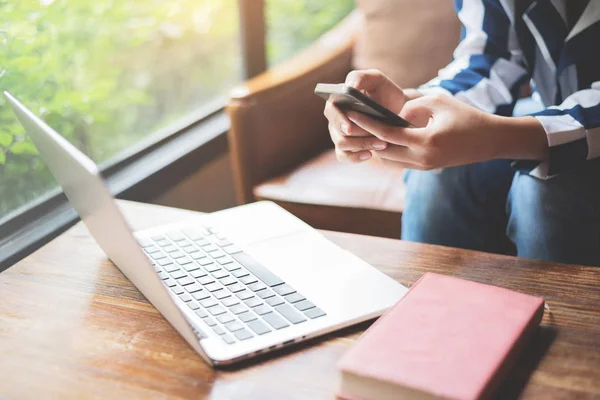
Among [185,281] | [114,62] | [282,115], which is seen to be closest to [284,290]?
[185,281]

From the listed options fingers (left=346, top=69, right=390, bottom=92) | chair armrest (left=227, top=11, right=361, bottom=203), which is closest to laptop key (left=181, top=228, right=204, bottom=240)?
fingers (left=346, top=69, right=390, bottom=92)

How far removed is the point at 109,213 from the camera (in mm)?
629

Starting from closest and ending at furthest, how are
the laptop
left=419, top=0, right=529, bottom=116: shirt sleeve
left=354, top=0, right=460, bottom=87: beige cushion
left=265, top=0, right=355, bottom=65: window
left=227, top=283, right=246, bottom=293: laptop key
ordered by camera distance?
the laptop
left=227, top=283, right=246, bottom=293: laptop key
left=419, top=0, right=529, bottom=116: shirt sleeve
left=354, top=0, right=460, bottom=87: beige cushion
left=265, top=0, right=355, bottom=65: window

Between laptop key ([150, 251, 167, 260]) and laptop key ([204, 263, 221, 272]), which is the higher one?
laptop key ([150, 251, 167, 260])

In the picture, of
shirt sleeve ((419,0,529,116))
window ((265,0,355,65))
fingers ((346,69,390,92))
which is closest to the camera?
fingers ((346,69,390,92))

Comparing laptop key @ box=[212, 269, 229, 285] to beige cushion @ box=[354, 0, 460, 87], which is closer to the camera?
laptop key @ box=[212, 269, 229, 285]

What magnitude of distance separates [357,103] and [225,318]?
11.6 inches

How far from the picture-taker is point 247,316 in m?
0.69

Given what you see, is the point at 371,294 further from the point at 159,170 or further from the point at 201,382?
the point at 159,170

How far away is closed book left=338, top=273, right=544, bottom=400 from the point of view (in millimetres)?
537

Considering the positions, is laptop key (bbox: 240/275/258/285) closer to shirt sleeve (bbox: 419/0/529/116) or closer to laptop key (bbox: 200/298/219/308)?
laptop key (bbox: 200/298/219/308)

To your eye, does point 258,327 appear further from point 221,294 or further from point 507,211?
point 507,211

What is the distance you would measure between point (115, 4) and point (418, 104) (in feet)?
3.23

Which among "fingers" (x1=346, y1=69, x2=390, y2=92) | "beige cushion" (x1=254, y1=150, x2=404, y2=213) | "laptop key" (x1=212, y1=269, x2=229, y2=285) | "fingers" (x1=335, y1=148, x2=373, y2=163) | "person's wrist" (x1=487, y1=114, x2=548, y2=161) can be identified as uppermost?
"fingers" (x1=346, y1=69, x2=390, y2=92)
